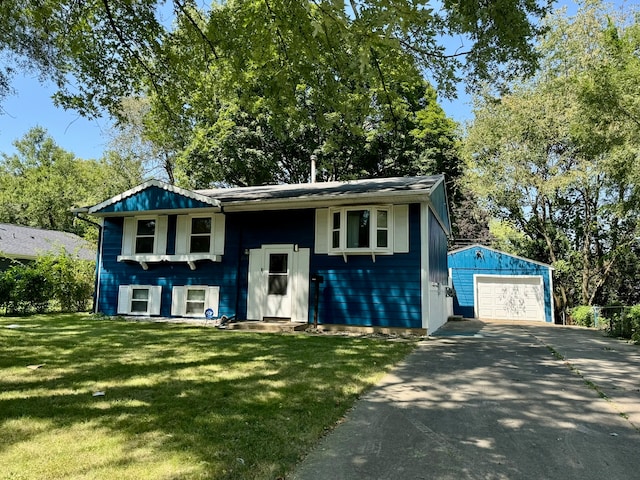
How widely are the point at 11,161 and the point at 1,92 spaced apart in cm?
3796

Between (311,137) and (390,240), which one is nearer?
(390,240)

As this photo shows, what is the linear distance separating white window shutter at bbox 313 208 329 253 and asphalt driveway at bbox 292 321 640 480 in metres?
4.99

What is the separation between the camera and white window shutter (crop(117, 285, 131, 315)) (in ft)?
41.2

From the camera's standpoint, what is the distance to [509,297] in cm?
1972

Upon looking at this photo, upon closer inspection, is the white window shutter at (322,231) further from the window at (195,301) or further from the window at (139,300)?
the window at (139,300)

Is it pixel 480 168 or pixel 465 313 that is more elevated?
pixel 480 168

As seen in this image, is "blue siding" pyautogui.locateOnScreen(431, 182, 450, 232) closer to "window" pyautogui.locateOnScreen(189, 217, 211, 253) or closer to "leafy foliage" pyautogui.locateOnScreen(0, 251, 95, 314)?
"window" pyautogui.locateOnScreen(189, 217, 211, 253)

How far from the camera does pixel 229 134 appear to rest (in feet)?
70.3

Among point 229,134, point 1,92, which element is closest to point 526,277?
point 229,134

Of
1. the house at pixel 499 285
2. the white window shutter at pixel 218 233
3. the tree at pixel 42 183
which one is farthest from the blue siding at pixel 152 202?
the tree at pixel 42 183

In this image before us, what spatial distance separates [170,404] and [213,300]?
26.4 ft

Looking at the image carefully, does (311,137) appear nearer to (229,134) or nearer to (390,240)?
(229,134)

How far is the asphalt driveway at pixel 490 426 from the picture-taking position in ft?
9.09

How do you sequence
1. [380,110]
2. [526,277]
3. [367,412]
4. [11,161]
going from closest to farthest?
1. [367,412]
2. [380,110]
3. [526,277]
4. [11,161]
